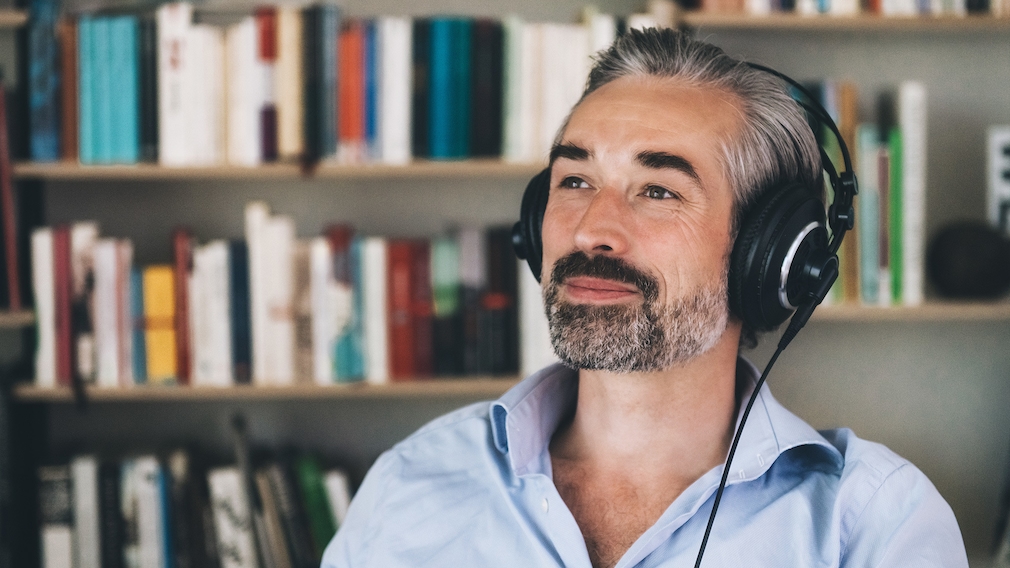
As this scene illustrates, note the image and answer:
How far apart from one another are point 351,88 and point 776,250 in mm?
1173

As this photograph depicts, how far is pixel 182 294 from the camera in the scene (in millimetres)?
1915

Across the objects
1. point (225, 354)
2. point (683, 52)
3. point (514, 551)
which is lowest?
point (514, 551)

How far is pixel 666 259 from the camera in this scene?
1109 millimetres

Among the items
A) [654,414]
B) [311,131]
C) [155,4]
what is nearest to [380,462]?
[654,414]

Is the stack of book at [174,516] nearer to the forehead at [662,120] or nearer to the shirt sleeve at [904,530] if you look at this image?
the forehead at [662,120]

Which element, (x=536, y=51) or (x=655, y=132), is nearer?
(x=655, y=132)

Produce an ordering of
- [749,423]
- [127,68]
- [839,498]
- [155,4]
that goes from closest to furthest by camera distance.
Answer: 1. [839,498]
2. [749,423]
3. [127,68]
4. [155,4]

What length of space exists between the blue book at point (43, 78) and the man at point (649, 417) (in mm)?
1194

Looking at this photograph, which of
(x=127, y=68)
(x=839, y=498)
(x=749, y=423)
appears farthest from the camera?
(x=127, y=68)

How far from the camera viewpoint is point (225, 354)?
1.92 m

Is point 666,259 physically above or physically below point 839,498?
above

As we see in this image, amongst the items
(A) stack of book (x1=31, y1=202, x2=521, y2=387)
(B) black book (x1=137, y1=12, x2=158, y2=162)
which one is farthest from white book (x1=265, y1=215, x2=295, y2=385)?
(B) black book (x1=137, y1=12, x2=158, y2=162)

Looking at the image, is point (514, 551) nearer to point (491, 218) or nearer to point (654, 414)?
point (654, 414)

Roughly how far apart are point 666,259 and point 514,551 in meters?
0.42
